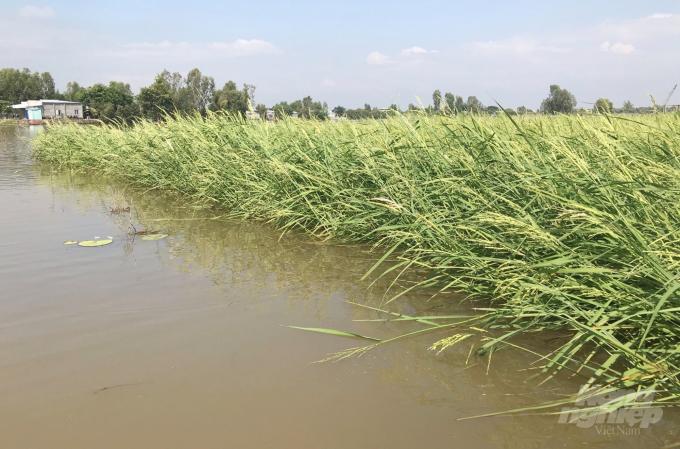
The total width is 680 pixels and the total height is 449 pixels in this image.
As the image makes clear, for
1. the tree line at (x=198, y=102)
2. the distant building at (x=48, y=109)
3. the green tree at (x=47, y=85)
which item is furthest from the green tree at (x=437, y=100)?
the green tree at (x=47, y=85)

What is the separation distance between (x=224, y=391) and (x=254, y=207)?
377 cm

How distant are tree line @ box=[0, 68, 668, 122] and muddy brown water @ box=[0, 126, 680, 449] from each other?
6.75 ft

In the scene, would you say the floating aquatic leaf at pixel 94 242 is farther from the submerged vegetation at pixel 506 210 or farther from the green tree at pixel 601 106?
the green tree at pixel 601 106

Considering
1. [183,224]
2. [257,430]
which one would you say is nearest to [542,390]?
[257,430]

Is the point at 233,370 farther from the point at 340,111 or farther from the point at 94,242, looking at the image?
the point at 340,111

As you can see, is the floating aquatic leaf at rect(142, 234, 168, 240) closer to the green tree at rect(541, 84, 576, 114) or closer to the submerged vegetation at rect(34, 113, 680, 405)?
the submerged vegetation at rect(34, 113, 680, 405)

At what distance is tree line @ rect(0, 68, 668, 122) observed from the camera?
510cm

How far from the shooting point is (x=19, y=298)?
3.47 m

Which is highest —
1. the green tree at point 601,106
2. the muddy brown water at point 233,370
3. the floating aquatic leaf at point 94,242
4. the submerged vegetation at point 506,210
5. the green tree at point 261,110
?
the green tree at point 261,110

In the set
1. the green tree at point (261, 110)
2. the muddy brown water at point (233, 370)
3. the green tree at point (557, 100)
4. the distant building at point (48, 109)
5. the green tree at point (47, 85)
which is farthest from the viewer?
the green tree at point (47, 85)

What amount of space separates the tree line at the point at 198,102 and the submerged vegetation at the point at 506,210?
316 millimetres

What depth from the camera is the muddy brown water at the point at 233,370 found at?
1.97m

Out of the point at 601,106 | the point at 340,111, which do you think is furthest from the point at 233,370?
the point at 340,111

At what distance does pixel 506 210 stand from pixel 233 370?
1902 millimetres
